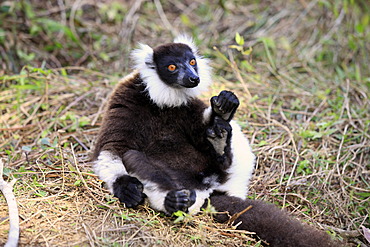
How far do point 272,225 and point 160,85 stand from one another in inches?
73.7

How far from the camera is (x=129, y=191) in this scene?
3.79 metres

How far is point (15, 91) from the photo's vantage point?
248 inches

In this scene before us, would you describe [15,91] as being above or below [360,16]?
below

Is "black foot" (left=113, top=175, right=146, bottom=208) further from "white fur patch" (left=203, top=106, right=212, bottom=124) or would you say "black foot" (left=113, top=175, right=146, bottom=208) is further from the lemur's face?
the lemur's face

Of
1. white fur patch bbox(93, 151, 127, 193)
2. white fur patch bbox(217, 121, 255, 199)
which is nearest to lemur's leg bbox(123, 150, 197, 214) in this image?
white fur patch bbox(93, 151, 127, 193)

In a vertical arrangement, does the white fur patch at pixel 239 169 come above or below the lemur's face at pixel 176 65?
below

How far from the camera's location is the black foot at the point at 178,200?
11.9ft

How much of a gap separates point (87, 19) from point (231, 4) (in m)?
3.25

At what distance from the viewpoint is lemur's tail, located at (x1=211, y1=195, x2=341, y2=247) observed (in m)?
3.51

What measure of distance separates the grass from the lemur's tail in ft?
0.36

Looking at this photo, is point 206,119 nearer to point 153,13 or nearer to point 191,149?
point 191,149

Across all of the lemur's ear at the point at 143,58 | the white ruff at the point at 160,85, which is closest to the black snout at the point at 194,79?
the white ruff at the point at 160,85

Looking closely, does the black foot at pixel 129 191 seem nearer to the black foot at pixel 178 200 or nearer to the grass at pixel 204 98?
the grass at pixel 204 98

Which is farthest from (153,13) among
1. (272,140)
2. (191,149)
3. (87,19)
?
(191,149)
